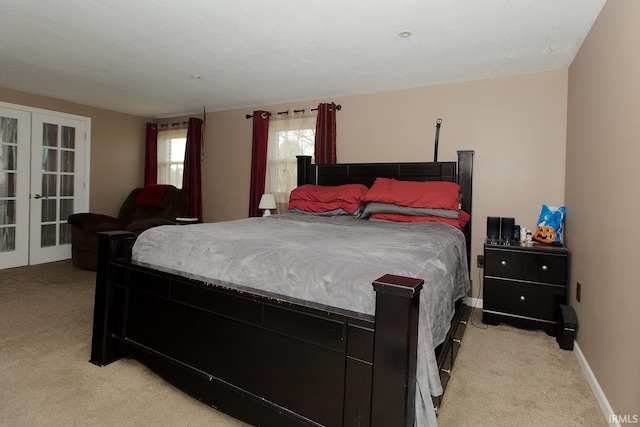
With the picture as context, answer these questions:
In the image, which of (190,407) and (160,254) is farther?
(160,254)

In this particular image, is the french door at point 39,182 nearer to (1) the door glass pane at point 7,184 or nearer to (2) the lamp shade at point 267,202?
(1) the door glass pane at point 7,184

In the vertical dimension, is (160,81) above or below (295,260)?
above

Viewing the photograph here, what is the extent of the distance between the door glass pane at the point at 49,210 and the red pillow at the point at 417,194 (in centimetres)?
424

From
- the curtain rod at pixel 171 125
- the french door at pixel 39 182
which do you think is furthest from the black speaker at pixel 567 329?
the french door at pixel 39 182

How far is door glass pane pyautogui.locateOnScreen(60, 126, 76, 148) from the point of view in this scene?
192 inches

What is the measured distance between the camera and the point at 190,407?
174 centimetres

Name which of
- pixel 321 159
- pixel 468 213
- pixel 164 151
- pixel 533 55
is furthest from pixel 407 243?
pixel 164 151

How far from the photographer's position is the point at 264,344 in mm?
1535

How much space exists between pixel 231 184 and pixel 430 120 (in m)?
2.80

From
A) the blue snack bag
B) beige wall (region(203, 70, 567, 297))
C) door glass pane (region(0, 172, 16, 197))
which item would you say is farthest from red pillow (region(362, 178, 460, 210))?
door glass pane (region(0, 172, 16, 197))

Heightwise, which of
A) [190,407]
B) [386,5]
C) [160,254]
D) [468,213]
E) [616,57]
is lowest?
[190,407]

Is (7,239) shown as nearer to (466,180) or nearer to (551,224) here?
(466,180)

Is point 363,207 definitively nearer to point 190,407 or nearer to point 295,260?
point 295,260

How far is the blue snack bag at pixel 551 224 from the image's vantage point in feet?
9.60
